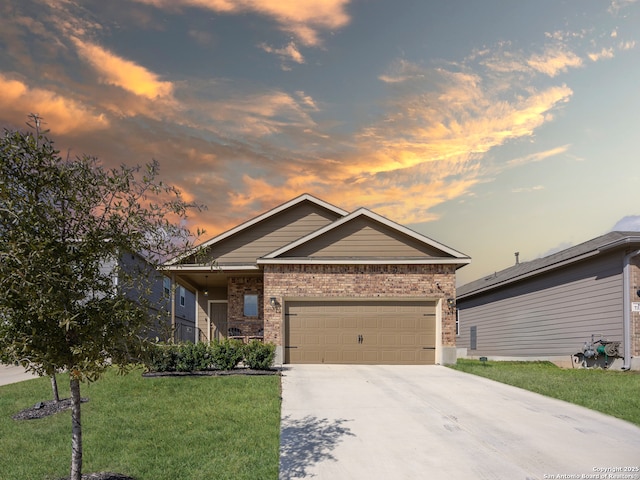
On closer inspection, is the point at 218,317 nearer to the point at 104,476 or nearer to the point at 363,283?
the point at 363,283

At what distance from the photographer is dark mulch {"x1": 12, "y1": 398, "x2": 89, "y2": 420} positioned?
11.5 meters

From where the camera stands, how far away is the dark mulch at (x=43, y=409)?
11523 mm

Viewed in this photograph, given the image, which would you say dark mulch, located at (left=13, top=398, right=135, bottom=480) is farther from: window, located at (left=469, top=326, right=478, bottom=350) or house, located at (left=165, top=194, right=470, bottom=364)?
window, located at (left=469, top=326, right=478, bottom=350)

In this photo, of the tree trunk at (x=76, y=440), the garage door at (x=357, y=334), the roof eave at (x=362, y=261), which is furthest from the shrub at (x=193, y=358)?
the tree trunk at (x=76, y=440)

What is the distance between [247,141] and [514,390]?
12183 mm

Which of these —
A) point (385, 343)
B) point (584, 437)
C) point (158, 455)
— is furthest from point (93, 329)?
point (385, 343)

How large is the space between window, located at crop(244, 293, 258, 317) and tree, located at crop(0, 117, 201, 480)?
15597mm

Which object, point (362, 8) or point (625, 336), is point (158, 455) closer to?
point (362, 8)

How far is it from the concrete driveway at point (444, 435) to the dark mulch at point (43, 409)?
531 centimetres

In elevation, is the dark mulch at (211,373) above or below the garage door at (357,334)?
below

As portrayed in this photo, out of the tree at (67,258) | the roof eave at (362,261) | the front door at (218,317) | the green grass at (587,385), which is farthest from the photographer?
the front door at (218,317)

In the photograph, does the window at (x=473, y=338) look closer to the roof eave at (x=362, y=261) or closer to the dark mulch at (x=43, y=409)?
the roof eave at (x=362, y=261)

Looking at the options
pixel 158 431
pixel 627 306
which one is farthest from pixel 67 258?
pixel 627 306

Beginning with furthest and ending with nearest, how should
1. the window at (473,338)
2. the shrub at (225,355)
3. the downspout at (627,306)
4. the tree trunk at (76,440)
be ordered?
the window at (473,338), the downspout at (627,306), the shrub at (225,355), the tree trunk at (76,440)
